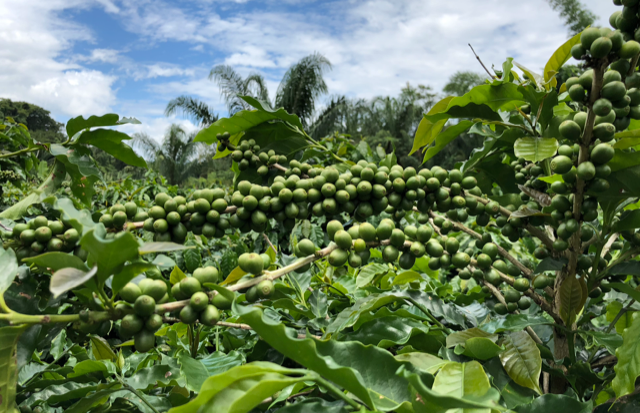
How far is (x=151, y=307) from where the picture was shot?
0.49 metres

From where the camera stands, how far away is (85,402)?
640 millimetres

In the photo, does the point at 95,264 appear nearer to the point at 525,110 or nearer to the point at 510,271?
the point at 510,271

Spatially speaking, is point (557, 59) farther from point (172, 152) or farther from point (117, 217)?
point (172, 152)

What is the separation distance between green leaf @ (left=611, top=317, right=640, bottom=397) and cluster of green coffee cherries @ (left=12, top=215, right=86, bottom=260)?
88cm

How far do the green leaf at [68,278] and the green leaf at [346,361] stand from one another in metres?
0.17

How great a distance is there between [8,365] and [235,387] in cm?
34

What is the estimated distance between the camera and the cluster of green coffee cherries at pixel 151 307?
494 mm

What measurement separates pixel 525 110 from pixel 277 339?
844mm

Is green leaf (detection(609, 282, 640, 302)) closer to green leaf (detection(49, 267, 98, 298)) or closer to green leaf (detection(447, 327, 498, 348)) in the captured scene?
green leaf (detection(447, 327, 498, 348))

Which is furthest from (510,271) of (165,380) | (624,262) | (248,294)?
(165,380)

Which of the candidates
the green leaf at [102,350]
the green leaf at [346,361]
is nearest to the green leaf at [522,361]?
the green leaf at [346,361]

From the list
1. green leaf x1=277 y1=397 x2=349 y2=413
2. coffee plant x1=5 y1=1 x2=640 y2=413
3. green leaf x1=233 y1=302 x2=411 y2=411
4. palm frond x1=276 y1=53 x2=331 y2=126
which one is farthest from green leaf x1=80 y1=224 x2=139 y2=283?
palm frond x1=276 y1=53 x2=331 y2=126

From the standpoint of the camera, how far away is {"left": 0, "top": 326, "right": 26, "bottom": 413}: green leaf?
20.1 inches

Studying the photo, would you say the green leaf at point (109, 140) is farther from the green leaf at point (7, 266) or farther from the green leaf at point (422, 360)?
the green leaf at point (422, 360)
